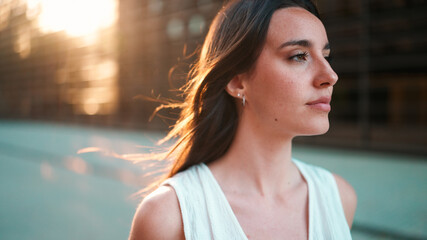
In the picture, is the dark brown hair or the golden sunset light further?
the golden sunset light

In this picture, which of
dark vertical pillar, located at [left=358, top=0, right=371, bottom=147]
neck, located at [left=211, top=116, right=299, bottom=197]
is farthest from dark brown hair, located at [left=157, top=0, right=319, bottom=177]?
dark vertical pillar, located at [left=358, top=0, right=371, bottom=147]

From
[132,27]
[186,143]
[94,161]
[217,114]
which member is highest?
[132,27]

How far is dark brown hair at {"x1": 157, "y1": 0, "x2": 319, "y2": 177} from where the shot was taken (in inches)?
64.2

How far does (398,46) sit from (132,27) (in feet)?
40.4

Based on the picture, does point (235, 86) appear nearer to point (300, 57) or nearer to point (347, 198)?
point (300, 57)

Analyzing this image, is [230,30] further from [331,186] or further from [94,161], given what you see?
[94,161]

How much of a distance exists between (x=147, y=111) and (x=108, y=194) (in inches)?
431

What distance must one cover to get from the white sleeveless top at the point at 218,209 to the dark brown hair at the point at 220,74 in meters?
0.13

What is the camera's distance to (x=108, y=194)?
6.56m

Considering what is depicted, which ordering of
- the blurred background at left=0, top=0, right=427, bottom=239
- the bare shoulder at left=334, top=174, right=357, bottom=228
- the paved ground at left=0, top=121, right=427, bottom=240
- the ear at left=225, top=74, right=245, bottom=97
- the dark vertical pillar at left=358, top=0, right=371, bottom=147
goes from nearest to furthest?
the ear at left=225, top=74, right=245, bottom=97, the bare shoulder at left=334, top=174, right=357, bottom=228, the paved ground at left=0, top=121, right=427, bottom=240, the blurred background at left=0, top=0, right=427, bottom=239, the dark vertical pillar at left=358, top=0, right=371, bottom=147

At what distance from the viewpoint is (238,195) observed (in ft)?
5.63

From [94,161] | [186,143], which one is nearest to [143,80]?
[94,161]

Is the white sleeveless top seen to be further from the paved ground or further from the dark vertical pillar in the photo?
the dark vertical pillar

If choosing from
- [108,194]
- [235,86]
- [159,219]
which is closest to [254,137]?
[235,86]
